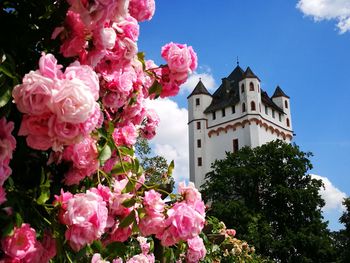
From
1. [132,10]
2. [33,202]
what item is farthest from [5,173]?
[132,10]

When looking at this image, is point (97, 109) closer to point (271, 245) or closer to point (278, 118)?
point (271, 245)

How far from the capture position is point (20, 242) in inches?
50.1

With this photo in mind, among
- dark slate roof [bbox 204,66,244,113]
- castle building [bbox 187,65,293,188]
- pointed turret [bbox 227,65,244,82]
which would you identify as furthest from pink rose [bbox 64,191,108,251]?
pointed turret [bbox 227,65,244,82]

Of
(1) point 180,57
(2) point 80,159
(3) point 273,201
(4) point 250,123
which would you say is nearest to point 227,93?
(4) point 250,123

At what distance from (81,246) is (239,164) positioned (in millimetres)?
34127

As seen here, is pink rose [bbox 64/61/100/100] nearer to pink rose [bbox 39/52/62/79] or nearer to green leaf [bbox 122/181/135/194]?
pink rose [bbox 39/52/62/79]

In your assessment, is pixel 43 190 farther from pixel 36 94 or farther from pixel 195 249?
pixel 195 249

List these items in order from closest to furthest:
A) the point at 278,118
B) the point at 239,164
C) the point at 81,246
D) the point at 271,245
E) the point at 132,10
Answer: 1. the point at 81,246
2. the point at 132,10
3. the point at 271,245
4. the point at 239,164
5. the point at 278,118

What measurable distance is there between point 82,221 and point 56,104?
1.20 ft

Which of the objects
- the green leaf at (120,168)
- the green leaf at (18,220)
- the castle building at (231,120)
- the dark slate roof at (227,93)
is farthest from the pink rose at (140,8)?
the dark slate roof at (227,93)

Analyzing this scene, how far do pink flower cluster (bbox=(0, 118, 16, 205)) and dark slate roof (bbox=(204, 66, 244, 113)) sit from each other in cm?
4252

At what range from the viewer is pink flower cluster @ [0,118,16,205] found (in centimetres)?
116

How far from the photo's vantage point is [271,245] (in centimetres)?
2805

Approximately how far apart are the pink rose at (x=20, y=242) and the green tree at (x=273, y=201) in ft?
83.3
